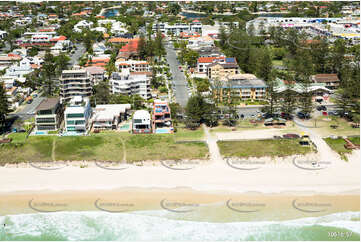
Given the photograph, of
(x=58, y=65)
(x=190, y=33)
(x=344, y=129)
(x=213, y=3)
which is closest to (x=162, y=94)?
(x=58, y=65)

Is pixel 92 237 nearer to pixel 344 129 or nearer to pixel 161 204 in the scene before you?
pixel 161 204

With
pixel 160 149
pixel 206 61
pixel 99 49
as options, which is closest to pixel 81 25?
pixel 99 49

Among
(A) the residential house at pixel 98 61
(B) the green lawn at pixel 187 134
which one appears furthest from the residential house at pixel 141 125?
(A) the residential house at pixel 98 61

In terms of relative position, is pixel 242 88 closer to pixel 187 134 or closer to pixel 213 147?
pixel 187 134

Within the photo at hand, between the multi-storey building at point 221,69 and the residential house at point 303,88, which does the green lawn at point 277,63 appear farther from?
the residential house at point 303,88

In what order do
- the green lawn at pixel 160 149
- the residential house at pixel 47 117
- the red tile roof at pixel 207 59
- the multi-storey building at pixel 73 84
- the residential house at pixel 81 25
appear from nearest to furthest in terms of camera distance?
the green lawn at pixel 160 149 < the residential house at pixel 47 117 < the multi-storey building at pixel 73 84 < the red tile roof at pixel 207 59 < the residential house at pixel 81 25

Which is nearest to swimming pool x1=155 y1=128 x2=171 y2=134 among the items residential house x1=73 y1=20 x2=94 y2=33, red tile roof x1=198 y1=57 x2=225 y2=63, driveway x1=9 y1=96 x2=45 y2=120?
driveway x1=9 y1=96 x2=45 y2=120

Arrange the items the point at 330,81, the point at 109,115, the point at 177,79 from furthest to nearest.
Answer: the point at 177,79
the point at 330,81
the point at 109,115
